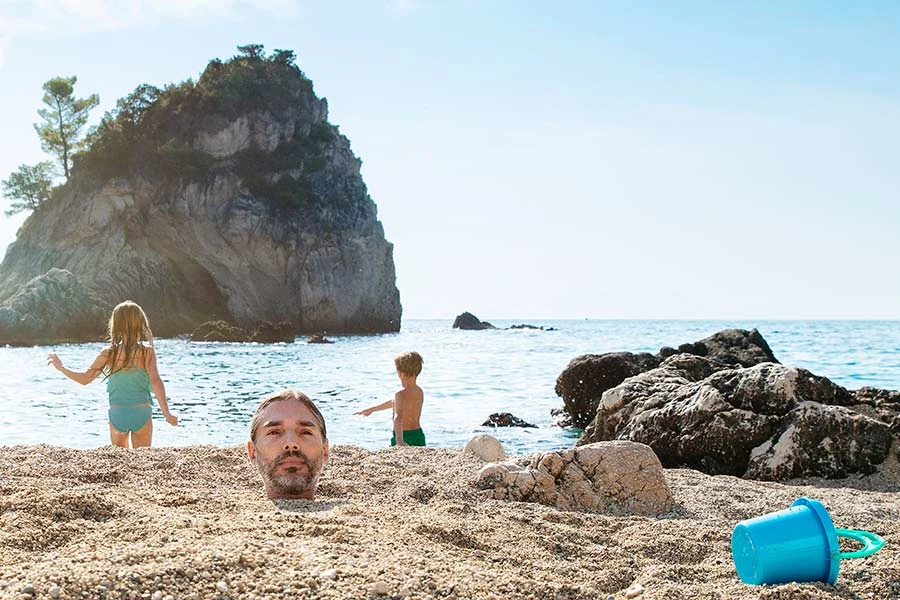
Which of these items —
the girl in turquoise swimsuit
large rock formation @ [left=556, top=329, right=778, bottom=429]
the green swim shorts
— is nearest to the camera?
the girl in turquoise swimsuit

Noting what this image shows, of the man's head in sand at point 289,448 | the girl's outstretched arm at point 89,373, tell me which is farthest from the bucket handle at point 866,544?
the girl's outstretched arm at point 89,373

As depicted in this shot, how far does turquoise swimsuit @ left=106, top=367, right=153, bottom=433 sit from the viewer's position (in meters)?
7.62

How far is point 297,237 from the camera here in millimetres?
51625

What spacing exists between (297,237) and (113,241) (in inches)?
423

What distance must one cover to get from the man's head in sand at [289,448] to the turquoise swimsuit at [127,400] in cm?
381

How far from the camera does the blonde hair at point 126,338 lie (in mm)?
7625

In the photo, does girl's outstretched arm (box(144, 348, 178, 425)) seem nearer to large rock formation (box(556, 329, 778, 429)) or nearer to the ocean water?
the ocean water

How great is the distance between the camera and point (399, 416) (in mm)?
8320

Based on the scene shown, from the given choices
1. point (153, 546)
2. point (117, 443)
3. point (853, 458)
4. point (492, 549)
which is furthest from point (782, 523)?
point (117, 443)

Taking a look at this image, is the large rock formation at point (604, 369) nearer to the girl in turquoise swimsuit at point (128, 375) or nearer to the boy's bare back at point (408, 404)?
the boy's bare back at point (408, 404)

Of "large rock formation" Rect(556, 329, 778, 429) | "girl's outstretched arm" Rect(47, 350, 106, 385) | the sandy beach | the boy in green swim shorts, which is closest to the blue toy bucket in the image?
the sandy beach

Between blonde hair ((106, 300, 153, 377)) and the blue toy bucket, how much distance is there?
20.3 ft

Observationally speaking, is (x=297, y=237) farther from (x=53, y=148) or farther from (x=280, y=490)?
(x=280, y=490)

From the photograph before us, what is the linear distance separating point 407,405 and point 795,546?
569 cm
